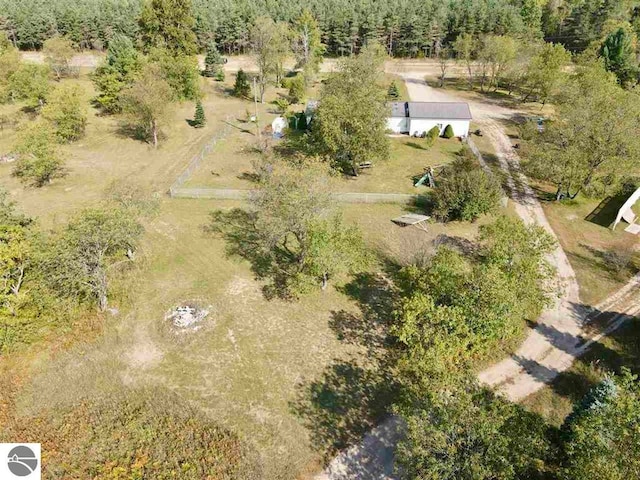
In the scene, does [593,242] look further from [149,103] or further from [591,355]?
[149,103]

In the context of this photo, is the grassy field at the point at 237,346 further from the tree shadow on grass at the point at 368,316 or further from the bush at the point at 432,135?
the bush at the point at 432,135

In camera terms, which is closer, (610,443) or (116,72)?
(610,443)

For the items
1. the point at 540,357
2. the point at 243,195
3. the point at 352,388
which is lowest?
the point at 352,388

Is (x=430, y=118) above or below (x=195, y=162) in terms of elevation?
above

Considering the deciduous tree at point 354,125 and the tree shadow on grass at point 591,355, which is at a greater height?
the deciduous tree at point 354,125

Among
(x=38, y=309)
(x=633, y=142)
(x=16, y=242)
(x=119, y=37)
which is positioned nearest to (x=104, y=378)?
(x=38, y=309)

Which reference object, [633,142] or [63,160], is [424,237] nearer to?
[633,142]

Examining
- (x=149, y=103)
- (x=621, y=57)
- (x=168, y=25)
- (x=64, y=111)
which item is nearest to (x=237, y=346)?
(x=149, y=103)

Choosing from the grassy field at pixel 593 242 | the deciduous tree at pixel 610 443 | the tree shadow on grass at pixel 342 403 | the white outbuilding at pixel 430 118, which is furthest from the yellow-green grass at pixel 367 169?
the deciduous tree at pixel 610 443
